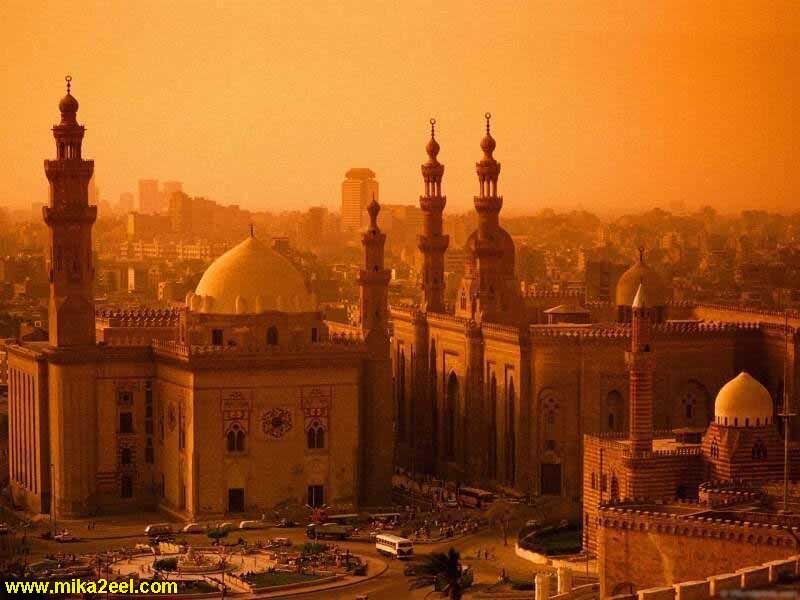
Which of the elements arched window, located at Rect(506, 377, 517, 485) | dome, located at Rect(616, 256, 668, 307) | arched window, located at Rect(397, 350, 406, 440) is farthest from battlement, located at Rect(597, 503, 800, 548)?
arched window, located at Rect(397, 350, 406, 440)

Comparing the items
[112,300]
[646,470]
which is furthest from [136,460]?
[112,300]

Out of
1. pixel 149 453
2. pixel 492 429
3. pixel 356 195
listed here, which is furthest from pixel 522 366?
pixel 356 195

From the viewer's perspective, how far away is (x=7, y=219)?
105 metres

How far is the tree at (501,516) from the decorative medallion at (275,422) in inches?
214

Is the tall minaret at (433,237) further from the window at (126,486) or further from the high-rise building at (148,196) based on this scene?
the high-rise building at (148,196)

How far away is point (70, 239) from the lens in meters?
60.9

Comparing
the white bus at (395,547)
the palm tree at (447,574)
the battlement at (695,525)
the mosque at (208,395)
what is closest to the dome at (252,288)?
the mosque at (208,395)

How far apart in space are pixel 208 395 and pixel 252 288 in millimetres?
3073

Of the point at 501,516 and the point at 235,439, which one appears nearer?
the point at 501,516

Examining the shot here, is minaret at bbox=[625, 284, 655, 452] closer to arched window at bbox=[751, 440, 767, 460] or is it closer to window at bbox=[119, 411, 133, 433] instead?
arched window at bbox=[751, 440, 767, 460]

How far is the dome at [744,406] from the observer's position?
52.4 metres

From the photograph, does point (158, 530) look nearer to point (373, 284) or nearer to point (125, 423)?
point (125, 423)

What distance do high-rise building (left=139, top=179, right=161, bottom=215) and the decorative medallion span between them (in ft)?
176

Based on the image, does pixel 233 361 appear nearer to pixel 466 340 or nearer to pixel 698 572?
pixel 466 340
